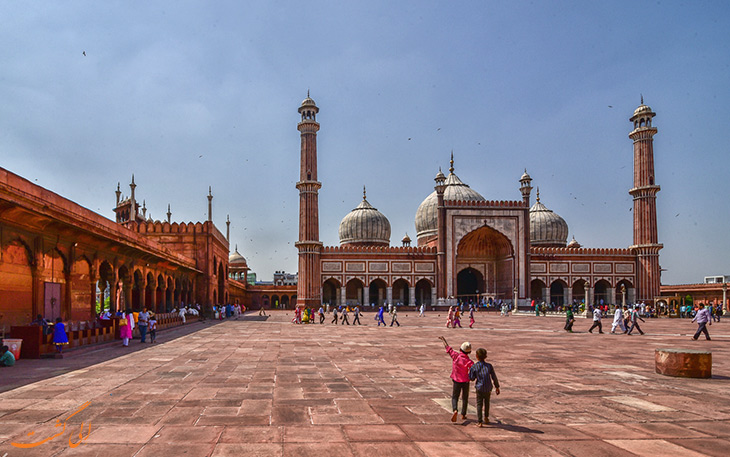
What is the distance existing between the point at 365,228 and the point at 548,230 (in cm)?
1972

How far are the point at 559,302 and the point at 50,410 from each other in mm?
51190

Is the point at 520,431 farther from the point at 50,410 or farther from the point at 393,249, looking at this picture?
the point at 393,249

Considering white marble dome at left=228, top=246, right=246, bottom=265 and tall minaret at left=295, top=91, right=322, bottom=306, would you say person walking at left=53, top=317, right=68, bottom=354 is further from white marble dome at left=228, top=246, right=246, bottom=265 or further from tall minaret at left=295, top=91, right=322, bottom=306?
white marble dome at left=228, top=246, right=246, bottom=265

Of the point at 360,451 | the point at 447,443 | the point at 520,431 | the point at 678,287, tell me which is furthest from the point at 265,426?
the point at 678,287

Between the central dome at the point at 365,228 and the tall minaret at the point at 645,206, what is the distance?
79.3 ft

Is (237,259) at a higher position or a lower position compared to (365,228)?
lower

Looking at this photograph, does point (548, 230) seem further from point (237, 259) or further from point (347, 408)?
point (347, 408)

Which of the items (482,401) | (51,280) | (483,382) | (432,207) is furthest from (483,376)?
(432,207)

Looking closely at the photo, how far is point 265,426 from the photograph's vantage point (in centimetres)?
592

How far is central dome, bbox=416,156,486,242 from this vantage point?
183 feet

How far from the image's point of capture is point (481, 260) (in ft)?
171

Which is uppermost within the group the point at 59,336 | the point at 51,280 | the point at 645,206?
Answer: the point at 645,206

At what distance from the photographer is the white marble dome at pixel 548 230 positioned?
5806 cm

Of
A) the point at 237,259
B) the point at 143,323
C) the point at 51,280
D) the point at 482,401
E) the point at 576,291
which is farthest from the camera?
the point at 237,259
